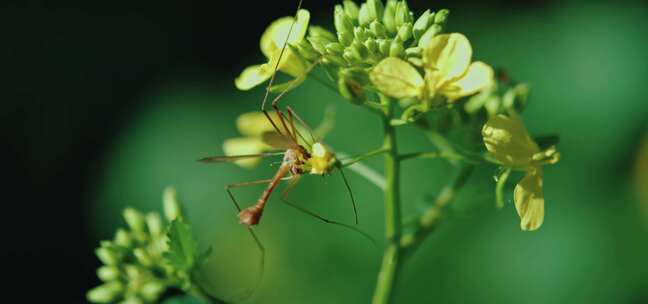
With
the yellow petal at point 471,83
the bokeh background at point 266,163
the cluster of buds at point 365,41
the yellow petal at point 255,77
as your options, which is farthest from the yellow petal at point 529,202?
the bokeh background at point 266,163

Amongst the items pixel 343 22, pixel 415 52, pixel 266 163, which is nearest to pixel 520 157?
pixel 415 52

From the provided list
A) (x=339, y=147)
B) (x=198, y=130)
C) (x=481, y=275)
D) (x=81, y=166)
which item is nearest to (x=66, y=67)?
(x=81, y=166)

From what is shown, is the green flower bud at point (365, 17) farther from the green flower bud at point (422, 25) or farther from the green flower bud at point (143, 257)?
the green flower bud at point (143, 257)

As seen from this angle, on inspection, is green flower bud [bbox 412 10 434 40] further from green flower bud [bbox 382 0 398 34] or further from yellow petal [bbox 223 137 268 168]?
yellow petal [bbox 223 137 268 168]

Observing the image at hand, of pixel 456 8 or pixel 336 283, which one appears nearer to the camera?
pixel 336 283

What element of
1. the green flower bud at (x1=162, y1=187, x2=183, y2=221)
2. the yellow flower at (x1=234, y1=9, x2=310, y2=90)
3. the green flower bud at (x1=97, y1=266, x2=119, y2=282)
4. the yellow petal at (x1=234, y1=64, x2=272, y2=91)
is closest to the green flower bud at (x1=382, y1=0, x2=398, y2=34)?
the yellow flower at (x1=234, y1=9, x2=310, y2=90)

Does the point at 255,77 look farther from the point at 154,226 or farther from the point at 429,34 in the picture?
the point at 154,226

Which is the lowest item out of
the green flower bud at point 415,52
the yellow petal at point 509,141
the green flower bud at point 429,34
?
the yellow petal at point 509,141

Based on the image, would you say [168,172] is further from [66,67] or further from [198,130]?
[66,67]
